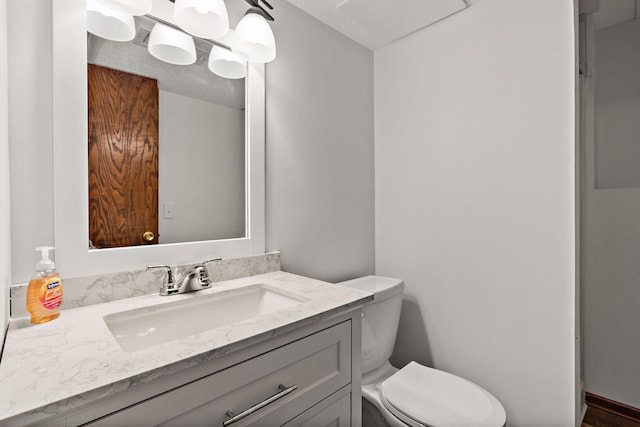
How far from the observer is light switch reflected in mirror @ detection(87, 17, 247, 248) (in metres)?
0.96

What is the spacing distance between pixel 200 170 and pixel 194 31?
1.55 ft

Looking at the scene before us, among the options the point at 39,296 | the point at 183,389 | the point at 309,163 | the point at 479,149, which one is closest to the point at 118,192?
the point at 39,296

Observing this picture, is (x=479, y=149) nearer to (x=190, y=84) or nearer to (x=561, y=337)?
(x=561, y=337)

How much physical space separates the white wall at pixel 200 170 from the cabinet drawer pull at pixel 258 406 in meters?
0.63

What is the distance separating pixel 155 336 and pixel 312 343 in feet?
1.49

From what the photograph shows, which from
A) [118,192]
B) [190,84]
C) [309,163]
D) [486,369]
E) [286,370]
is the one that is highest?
[190,84]

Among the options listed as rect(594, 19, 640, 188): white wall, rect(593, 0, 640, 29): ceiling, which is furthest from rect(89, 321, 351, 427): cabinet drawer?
rect(593, 0, 640, 29): ceiling

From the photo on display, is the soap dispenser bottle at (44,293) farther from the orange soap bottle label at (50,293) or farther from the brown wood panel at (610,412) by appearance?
the brown wood panel at (610,412)

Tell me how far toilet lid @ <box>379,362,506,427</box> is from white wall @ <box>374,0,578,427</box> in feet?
0.93

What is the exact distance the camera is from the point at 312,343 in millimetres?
823

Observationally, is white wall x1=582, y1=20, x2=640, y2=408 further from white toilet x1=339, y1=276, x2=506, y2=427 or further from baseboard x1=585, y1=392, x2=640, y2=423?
white toilet x1=339, y1=276, x2=506, y2=427

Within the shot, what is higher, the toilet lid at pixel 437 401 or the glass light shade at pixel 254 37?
the glass light shade at pixel 254 37

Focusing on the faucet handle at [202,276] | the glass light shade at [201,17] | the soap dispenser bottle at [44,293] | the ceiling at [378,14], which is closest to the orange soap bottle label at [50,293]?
the soap dispenser bottle at [44,293]

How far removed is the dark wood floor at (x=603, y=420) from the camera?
163 centimetres
